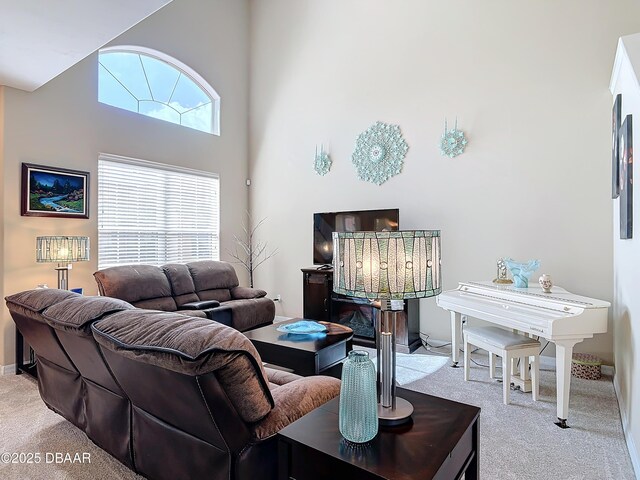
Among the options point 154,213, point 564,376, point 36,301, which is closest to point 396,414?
point 564,376

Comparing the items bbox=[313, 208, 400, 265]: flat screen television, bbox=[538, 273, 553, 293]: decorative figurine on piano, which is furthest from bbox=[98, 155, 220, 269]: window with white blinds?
bbox=[538, 273, 553, 293]: decorative figurine on piano

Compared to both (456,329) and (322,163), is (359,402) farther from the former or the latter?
(322,163)

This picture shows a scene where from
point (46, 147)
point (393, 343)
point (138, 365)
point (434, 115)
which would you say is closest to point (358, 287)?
point (393, 343)

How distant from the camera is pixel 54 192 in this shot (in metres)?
3.84

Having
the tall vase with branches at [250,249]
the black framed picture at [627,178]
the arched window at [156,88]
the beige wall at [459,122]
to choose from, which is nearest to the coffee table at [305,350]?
the beige wall at [459,122]

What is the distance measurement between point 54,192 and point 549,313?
4.55m

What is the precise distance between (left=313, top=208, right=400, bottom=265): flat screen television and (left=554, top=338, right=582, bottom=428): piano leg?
2174mm

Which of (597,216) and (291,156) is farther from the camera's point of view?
(291,156)

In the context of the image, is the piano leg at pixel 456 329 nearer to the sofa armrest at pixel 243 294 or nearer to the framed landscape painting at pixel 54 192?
the sofa armrest at pixel 243 294

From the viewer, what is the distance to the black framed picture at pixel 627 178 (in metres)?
2.33

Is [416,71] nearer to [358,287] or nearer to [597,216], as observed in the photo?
[597,216]

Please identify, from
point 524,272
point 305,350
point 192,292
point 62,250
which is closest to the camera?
point 305,350

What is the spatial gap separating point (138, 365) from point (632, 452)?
2.64 meters

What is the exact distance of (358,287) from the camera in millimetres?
1271
